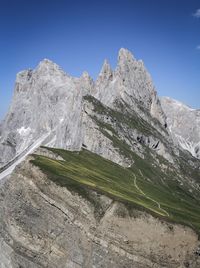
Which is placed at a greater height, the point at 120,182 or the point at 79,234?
the point at 120,182

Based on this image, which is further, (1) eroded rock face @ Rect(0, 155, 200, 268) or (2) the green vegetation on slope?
(2) the green vegetation on slope

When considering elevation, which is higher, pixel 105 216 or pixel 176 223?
pixel 176 223

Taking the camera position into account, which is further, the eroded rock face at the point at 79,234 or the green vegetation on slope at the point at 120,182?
the green vegetation on slope at the point at 120,182

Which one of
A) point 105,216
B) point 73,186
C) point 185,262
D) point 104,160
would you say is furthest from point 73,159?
point 185,262

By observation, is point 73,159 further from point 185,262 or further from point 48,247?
point 185,262

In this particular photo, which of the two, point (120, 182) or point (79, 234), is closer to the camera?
point (79, 234)
